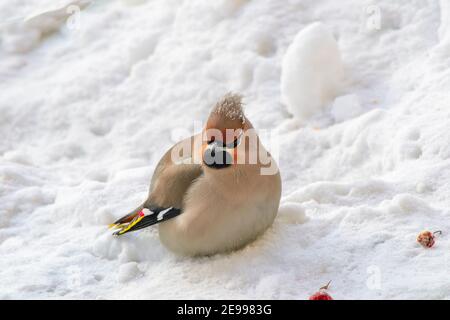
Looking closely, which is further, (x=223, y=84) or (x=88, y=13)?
(x=88, y=13)

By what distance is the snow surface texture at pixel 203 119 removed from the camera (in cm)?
282

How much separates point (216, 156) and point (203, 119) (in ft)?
5.26

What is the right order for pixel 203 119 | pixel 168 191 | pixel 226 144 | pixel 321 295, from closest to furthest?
pixel 321 295 → pixel 226 144 → pixel 168 191 → pixel 203 119

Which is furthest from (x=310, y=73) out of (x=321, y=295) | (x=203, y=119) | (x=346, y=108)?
(x=321, y=295)

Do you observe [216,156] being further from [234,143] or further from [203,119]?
[203,119]

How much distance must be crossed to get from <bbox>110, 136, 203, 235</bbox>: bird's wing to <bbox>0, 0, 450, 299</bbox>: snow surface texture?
155 millimetres

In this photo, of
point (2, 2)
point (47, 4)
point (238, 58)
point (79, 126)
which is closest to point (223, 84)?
point (238, 58)

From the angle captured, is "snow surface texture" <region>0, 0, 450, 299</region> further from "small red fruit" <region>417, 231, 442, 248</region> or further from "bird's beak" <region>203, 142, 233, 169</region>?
"bird's beak" <region>203, 142, 233, 169</region>

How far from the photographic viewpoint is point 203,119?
170 inches

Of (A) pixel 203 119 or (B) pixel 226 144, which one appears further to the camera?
(A) pixel 203 119

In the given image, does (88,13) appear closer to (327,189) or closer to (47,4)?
(47,4)

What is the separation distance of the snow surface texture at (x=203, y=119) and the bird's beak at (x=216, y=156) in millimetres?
380

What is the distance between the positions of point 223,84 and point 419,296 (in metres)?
2.27

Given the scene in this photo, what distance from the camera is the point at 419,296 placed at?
8.23ft
